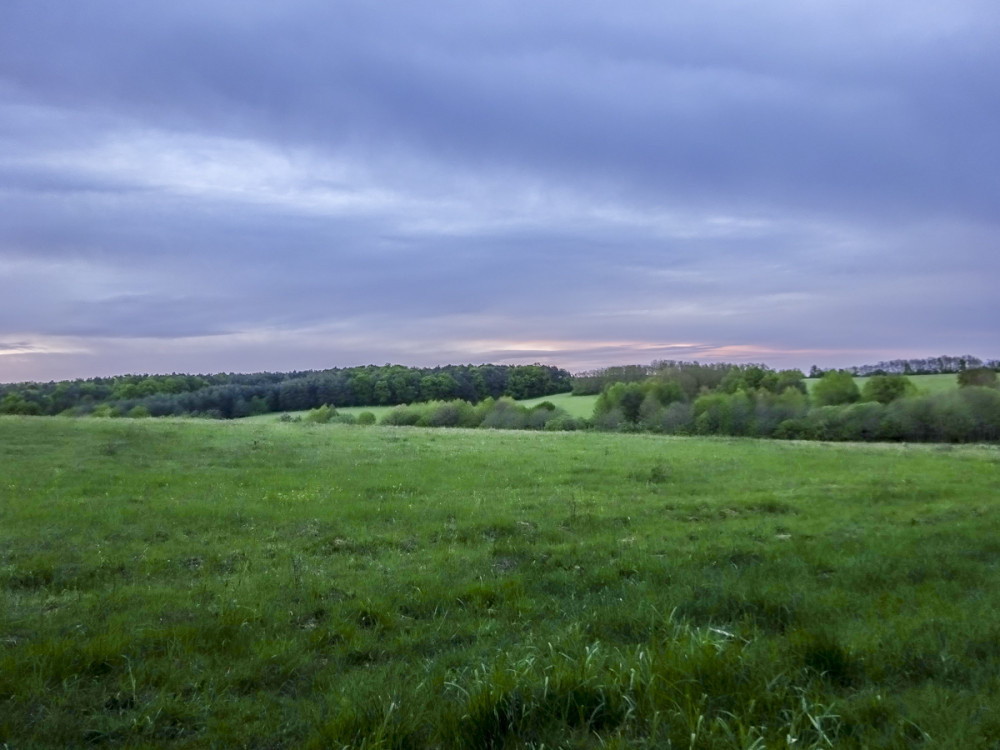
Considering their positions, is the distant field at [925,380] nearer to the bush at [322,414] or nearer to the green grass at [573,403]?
the green grass at [573,403]

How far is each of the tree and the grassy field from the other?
60432mm

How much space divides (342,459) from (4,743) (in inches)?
737

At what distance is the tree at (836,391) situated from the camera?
244 feet

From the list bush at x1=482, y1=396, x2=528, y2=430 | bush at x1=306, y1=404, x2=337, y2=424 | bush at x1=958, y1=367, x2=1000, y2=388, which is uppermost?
bush at x1=958, y1=367, x2=1000, y2=388

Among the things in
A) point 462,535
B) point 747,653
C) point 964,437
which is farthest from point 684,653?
point 964,437

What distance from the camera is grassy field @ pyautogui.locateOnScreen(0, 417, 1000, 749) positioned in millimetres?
4750

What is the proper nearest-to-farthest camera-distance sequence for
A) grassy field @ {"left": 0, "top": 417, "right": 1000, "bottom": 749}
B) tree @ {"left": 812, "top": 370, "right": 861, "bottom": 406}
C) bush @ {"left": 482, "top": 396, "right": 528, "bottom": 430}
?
grassy field @ {"left": 0, "top": 417, "right": 1000, "bottom": 749}, bush @ {"left": 482, "top": 396, "right": 528, "bottom": 430}, tree @ {"left": 812, "top": 370, "right": 861, "bottom": 406}

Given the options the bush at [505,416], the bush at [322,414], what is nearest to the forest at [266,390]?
the bush at [322,414]

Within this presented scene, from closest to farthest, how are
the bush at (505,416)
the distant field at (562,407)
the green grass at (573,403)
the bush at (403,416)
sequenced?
the bush at (403,416)
the distant field at (562,407)
the bush at (505,416)
the green grass at (573,403)

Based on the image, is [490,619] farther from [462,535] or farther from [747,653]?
[462,535]

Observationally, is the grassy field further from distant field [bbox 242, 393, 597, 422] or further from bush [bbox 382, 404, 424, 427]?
bush [bbox 382, 404, 424, 427]

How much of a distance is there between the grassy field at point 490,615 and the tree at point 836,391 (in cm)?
6043

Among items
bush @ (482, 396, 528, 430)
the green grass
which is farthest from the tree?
bush @ (482, 396, 528, 430)

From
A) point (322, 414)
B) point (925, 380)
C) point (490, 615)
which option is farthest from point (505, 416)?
point (490, 615)
